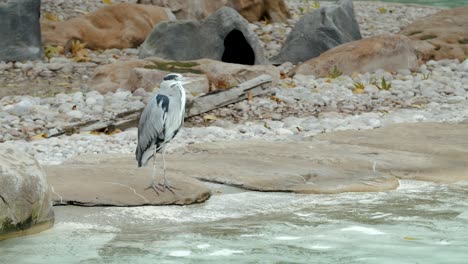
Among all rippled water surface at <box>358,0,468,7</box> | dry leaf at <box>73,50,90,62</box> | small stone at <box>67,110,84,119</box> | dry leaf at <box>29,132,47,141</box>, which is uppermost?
rippled water surface at <box>358,0,468,7</box>

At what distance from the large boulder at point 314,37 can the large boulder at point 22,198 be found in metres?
8.25

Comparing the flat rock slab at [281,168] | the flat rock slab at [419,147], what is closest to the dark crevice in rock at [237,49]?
the flat rock slab at [419,147]

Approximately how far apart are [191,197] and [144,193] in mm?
322

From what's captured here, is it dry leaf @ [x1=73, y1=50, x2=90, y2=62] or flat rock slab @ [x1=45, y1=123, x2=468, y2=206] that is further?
dry leaf @ [x1=73, y1=50, x2=90, y2=62]

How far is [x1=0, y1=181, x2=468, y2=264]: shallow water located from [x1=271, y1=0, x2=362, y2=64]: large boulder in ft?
23.4

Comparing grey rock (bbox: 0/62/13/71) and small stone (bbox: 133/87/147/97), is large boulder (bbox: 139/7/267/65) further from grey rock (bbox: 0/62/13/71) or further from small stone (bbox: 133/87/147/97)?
small stone (bbox: 133/87/147/97)

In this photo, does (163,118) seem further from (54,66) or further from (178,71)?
(54,66)

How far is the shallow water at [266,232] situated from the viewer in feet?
17.7

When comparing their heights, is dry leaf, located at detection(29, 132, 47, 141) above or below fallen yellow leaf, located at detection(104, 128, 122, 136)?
above

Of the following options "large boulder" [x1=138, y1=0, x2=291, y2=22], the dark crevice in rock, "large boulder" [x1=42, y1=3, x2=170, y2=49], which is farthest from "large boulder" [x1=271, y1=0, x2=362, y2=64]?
"large boulder" [x1=138, y1=0, x2=291, y2=22]

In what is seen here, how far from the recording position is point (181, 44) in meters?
13.4

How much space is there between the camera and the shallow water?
17.7ft

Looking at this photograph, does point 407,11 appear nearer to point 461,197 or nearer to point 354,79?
point 354,79

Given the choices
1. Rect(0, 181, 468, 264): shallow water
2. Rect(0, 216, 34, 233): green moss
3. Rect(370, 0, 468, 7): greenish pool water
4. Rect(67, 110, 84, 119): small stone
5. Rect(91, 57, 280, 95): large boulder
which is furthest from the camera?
Rect(370, 0, 468, 7): greenish pool water
